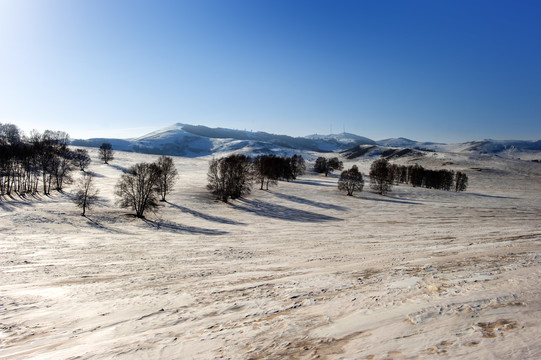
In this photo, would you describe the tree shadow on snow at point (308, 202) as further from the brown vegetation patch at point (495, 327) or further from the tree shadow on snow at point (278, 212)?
the brown vegetation patch at point (495, 327)

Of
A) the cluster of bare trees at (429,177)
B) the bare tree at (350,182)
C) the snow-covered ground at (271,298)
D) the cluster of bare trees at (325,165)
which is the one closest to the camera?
the snow-covered ground at (271,298)

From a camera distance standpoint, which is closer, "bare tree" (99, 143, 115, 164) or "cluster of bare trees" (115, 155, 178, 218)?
"cluster of bare trees" (115, 155, 178, 218)

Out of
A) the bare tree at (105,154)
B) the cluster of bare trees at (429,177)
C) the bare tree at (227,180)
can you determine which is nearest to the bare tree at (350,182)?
the cluster of bare trees at (429,177)

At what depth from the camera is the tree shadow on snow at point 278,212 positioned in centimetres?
4297

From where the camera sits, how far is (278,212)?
4759 cm

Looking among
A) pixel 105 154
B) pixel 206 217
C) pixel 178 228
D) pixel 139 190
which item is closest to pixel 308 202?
pixel 206 217

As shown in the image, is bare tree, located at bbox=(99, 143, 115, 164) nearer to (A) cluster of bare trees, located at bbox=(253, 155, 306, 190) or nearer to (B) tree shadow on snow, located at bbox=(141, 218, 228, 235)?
(A) cluster of bare trees, located at bbox=(253, 155, 306, 190)

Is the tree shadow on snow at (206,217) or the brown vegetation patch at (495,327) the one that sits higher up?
the brown vegetation patch at (495,327)

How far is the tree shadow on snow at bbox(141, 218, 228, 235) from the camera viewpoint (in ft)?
102

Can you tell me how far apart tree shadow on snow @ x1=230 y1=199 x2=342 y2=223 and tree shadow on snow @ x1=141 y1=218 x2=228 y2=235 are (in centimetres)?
1371

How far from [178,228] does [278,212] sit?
1884cm

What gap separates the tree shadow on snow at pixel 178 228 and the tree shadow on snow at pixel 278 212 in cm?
1371

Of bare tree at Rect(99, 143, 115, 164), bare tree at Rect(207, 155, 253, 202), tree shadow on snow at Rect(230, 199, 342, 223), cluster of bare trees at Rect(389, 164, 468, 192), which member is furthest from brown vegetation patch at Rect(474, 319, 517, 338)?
bare tree at Rect(99, 143, 115, 164)

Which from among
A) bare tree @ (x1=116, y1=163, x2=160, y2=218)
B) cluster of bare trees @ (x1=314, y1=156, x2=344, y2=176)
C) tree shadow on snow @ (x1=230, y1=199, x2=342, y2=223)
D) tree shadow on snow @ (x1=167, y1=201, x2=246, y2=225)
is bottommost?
tree shadow on snow @ (x1=167, y1=201, x2=246, y2=225)
